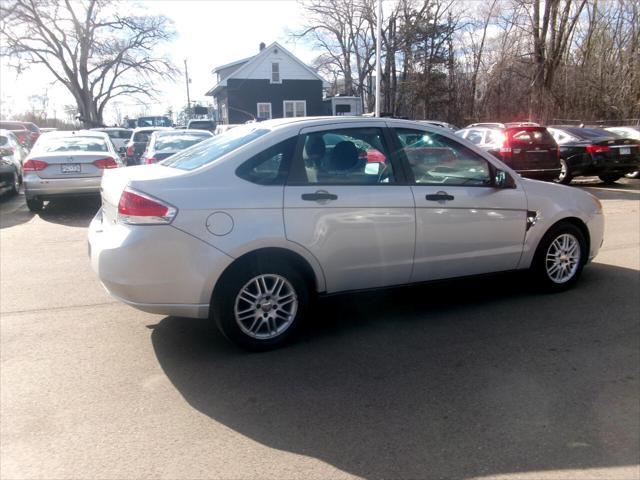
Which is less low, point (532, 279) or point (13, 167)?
point (13, 167)

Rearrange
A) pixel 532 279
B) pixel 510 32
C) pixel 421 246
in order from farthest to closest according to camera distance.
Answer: pixel 510 32, pixel 532 279, pixel 421 246

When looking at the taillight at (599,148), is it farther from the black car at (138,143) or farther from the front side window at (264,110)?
the front side window at (264,110)

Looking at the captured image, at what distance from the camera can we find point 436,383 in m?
3.80

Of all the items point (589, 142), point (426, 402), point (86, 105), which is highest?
point (86, 105)

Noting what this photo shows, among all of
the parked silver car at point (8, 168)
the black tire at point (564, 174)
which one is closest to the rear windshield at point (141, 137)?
the parked silver car at point (8, 168)

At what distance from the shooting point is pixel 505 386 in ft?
12.3

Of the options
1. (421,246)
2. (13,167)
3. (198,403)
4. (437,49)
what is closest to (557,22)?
(437,49)

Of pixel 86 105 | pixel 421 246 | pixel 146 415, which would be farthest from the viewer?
pixel 86 105

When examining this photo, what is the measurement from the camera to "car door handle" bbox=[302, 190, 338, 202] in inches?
169

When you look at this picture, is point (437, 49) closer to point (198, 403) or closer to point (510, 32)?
point (510, 32)

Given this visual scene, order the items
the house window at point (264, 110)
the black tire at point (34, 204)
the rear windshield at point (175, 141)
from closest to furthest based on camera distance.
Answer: the black tire at point (34, 204)
the rear windshield at point (175, 141)
the house window at point (264, 110)

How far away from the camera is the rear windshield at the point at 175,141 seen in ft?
38.5

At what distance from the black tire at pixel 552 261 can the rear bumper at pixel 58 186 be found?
8.09m

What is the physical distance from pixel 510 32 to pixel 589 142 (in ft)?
70.4
